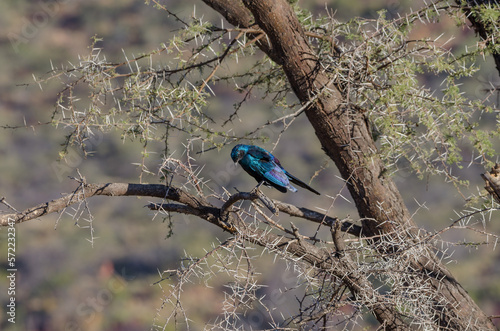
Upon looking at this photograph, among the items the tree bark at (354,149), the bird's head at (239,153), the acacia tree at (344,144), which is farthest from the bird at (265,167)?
the tree bark at (354,149)

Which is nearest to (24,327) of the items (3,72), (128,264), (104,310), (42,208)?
(104,310)

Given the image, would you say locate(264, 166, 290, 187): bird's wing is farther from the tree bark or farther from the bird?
the tree bark

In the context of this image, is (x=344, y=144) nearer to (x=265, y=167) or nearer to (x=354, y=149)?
(x=354, y=149)

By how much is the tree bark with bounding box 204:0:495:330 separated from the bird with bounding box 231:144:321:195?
0.84 feet

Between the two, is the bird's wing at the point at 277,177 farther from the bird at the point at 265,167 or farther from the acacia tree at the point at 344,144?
the acacia tree at the point at 344,144

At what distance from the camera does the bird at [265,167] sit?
2.20 metres

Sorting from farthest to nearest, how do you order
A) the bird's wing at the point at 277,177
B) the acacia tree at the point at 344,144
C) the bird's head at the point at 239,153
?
the bird's head at the point at 239,153 < the bird's wing at the point at 277,177 < the acacia tree at the point at 344,144

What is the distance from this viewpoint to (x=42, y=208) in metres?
2.00

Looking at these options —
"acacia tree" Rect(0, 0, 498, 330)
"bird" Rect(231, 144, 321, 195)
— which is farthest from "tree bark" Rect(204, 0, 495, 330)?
"bird" Rect(231, 144, 321, 195)

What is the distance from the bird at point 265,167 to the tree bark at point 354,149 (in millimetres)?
257

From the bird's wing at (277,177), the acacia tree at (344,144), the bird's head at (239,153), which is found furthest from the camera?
the bird's head at (239,153)

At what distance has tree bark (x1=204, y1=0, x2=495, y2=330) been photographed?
227 cm

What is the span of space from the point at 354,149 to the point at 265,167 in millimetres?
411

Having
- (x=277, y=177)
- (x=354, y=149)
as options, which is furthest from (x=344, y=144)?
(x=277, y=177)
